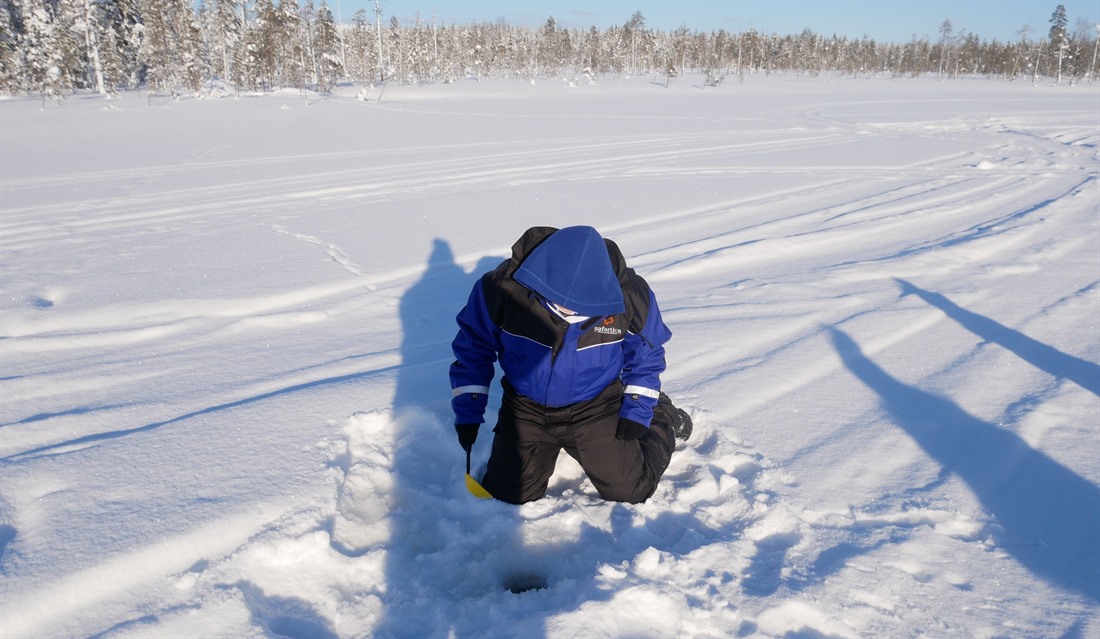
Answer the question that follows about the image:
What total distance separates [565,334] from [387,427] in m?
1.01

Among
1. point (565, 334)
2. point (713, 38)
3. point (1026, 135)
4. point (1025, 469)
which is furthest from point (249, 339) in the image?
point (713, 38)

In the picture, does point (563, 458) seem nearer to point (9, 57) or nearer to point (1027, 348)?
point (1027, 348)

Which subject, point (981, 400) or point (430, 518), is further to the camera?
point (981, 400)

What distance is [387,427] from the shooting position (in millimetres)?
2885

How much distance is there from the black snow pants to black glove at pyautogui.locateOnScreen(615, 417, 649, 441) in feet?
0.07

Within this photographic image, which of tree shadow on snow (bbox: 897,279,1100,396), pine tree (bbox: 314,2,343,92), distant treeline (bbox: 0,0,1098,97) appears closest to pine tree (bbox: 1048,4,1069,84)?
distant treeline (bbox: 0,0,1098,97)

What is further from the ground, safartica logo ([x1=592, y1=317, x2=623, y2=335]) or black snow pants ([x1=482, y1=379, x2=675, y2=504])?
safartica logo ([x1=592, y1=317, x2=623, y2=335])

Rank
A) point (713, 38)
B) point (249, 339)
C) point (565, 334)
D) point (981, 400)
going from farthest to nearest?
1. point (713, 38)
2. point (249, 339)
3. point (981, 400)
4. point (565, 334)

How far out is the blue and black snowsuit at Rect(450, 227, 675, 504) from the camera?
243cm

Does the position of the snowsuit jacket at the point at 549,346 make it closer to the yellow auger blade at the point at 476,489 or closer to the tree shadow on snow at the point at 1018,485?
the yellow auger blade at the point at 476,489

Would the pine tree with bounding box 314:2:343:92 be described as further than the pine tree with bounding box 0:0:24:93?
Yes

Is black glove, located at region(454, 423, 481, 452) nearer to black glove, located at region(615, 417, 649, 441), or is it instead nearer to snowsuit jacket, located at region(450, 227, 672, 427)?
snowsuit jacket, located at region(450, 227, 672, 427)

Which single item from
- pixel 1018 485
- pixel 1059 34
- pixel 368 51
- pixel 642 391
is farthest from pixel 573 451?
pixel 1059 34

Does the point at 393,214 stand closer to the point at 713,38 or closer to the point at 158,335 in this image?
the point at 158,335
